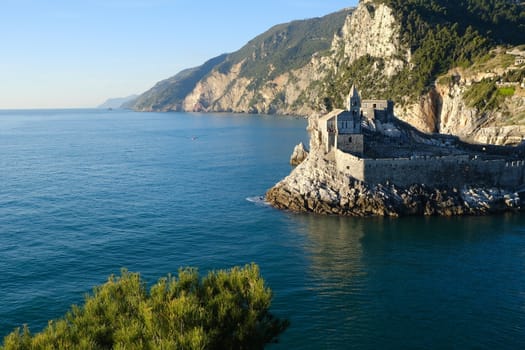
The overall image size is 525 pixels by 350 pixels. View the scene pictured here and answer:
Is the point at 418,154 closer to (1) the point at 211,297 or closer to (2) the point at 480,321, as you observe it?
(2) the point at 480,321

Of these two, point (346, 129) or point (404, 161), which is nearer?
Result: point (404, 161)

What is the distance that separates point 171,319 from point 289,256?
1019 inches

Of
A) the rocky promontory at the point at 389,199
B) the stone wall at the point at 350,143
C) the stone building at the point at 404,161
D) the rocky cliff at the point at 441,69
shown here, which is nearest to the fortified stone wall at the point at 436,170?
the stone building at the point at 404,161

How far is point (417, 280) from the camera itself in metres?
37.2

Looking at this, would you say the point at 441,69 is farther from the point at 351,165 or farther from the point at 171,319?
the point at 171,319

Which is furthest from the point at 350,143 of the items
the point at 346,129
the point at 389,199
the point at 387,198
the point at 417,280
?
the point at 417,280

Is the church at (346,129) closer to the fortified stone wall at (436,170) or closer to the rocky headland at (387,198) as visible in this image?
the fortified stone wall at (436,170)

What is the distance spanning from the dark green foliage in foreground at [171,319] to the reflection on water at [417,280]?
33.7 ft

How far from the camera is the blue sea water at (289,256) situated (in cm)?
3059

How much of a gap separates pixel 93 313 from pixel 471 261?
34.3 meters

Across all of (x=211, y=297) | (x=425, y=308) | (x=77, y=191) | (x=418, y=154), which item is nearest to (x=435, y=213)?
(x=418, y=154)

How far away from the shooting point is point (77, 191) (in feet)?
227

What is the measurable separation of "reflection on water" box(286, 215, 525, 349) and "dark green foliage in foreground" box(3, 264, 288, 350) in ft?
33.7

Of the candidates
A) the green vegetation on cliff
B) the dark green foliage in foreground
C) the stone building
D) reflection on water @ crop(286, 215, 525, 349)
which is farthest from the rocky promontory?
the green vegetation on cliff
